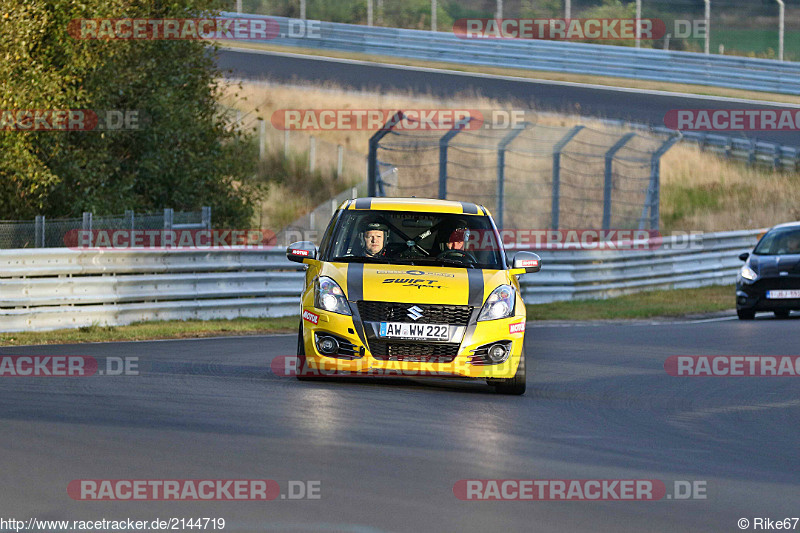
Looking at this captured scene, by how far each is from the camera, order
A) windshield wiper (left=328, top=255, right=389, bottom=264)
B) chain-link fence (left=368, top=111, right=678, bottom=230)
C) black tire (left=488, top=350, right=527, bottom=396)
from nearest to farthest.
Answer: black tire (left=488, top=350, right=527, bottom=396) → windshield wiper (left=328, top=255, right=389, bottom=264) → chain-link fence (left=368, top=111, right=678, bottom=230)

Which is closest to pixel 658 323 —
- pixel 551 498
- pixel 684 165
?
pixel 551 498

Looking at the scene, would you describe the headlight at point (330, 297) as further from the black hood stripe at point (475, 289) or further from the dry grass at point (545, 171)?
the dry grass at point (545, 171)

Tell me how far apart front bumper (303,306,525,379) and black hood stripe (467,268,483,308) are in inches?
3.9

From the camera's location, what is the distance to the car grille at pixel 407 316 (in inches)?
420

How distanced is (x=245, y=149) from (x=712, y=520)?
20736 mm

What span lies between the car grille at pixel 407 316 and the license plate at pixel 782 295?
11.4 meters

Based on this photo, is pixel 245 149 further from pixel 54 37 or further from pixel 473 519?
pixel 473 519

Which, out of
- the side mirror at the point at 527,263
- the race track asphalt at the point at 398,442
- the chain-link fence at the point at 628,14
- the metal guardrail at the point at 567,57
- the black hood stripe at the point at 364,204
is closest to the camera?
the race track asphalt at the point at 398,442

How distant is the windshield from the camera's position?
11.5 meters

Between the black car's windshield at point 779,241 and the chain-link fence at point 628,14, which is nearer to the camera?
the black car's windshield at point 779,241

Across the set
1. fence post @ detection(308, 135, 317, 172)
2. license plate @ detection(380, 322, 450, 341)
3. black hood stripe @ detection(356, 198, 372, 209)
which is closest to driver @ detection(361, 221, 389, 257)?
black hood stripe @ detection(356, 198, 372, 209)

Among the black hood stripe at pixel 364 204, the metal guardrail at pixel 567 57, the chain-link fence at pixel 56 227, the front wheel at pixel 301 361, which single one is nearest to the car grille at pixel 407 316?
the front wheel at pixel 301 361

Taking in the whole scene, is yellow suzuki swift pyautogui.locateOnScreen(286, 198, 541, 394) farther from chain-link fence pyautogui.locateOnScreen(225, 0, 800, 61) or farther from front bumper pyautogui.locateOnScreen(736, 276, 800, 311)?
chain-link fence pyautogui.locateOnScreen(225, 0, 800, 61)

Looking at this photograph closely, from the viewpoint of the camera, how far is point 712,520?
6.44m
